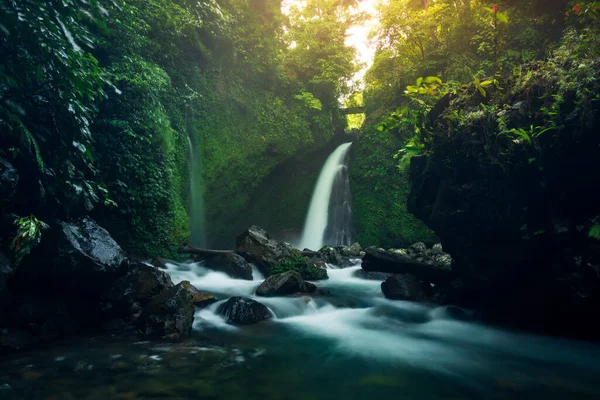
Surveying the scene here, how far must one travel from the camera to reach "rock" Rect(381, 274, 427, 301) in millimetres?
8562

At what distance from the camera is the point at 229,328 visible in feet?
20.7

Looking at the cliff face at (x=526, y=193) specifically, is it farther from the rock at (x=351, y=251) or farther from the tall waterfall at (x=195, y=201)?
the tall waterfall at (x=195, y=201)

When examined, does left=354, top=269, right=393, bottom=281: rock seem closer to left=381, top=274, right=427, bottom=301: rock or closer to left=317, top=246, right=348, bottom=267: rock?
left=317, top=246, right=348, bottom=267: rock

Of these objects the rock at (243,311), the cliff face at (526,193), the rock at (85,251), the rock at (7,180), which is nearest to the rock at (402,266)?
A: the cliff face at (526,193)

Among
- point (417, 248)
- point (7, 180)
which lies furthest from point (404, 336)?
point (417, 248)

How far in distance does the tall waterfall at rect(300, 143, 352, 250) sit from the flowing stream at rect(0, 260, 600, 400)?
11.2 meters

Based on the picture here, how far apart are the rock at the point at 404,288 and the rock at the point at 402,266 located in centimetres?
23

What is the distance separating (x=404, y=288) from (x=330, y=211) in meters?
10.7

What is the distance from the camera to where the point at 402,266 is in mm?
9070

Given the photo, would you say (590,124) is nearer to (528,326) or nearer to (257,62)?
(528,326)

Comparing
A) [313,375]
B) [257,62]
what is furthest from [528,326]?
[257,62]

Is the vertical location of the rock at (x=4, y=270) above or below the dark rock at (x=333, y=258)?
below

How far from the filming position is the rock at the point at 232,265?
10680mm

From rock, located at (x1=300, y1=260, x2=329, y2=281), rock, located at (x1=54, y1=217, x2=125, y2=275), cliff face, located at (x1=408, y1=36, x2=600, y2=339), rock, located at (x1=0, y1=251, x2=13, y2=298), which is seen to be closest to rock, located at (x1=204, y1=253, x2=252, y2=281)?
rock, located at (x1=300, y1=260, x2=329, y2=281)
